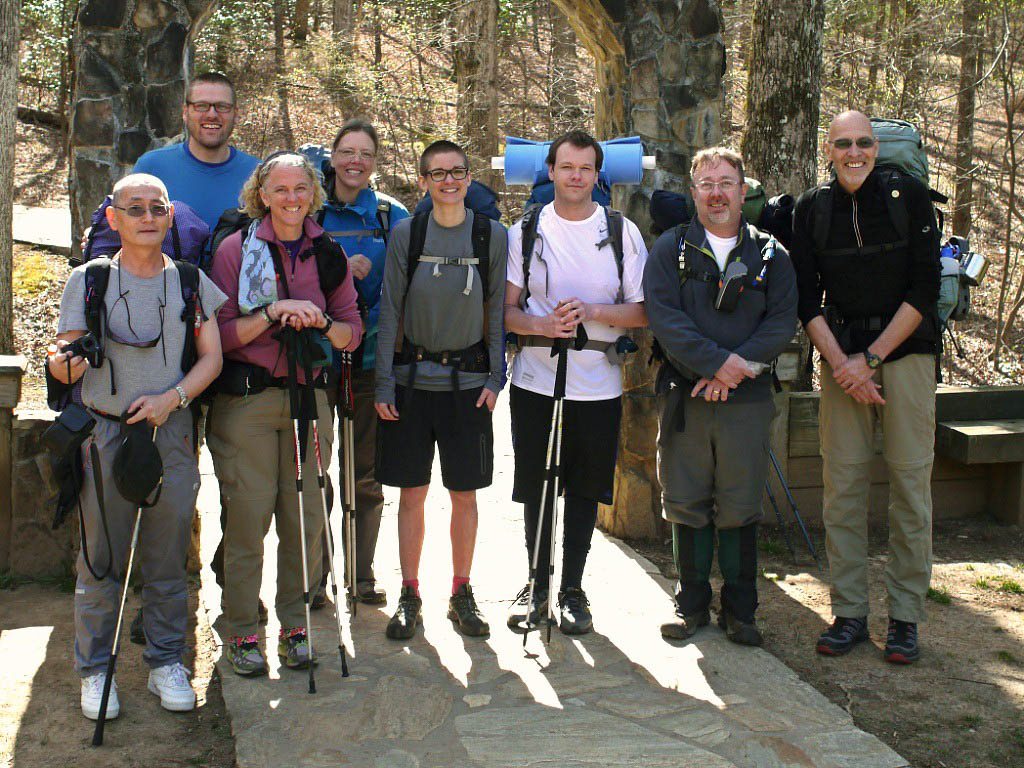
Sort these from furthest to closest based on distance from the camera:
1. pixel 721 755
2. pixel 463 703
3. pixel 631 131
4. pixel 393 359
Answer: pixel 631 131 → pixel 393 359 → pixel 463 703 → pixel 721 755

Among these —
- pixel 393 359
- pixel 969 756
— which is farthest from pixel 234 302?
pixel 969 756

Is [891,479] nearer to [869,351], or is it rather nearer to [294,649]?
[869,351]

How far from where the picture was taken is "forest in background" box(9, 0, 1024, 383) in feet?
42.7

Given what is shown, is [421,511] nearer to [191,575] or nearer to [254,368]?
[254,368]

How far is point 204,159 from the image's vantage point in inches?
174

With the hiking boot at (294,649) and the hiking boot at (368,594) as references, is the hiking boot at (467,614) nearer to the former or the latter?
the hiking boot at (368,594)

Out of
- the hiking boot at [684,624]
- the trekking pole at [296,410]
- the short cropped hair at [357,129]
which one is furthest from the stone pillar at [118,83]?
the hiking boot at [684,624]

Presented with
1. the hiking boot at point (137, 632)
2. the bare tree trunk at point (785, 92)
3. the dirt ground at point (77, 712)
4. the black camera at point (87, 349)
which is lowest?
the dirt ground at point (77, 712)

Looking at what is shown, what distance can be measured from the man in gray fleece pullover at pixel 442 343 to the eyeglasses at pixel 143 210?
96cm

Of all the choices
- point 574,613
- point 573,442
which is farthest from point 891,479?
point 574,613

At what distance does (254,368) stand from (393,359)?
64cm

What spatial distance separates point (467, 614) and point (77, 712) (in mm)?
1581

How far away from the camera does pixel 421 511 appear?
448cm

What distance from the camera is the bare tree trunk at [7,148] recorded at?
30.4 feet
